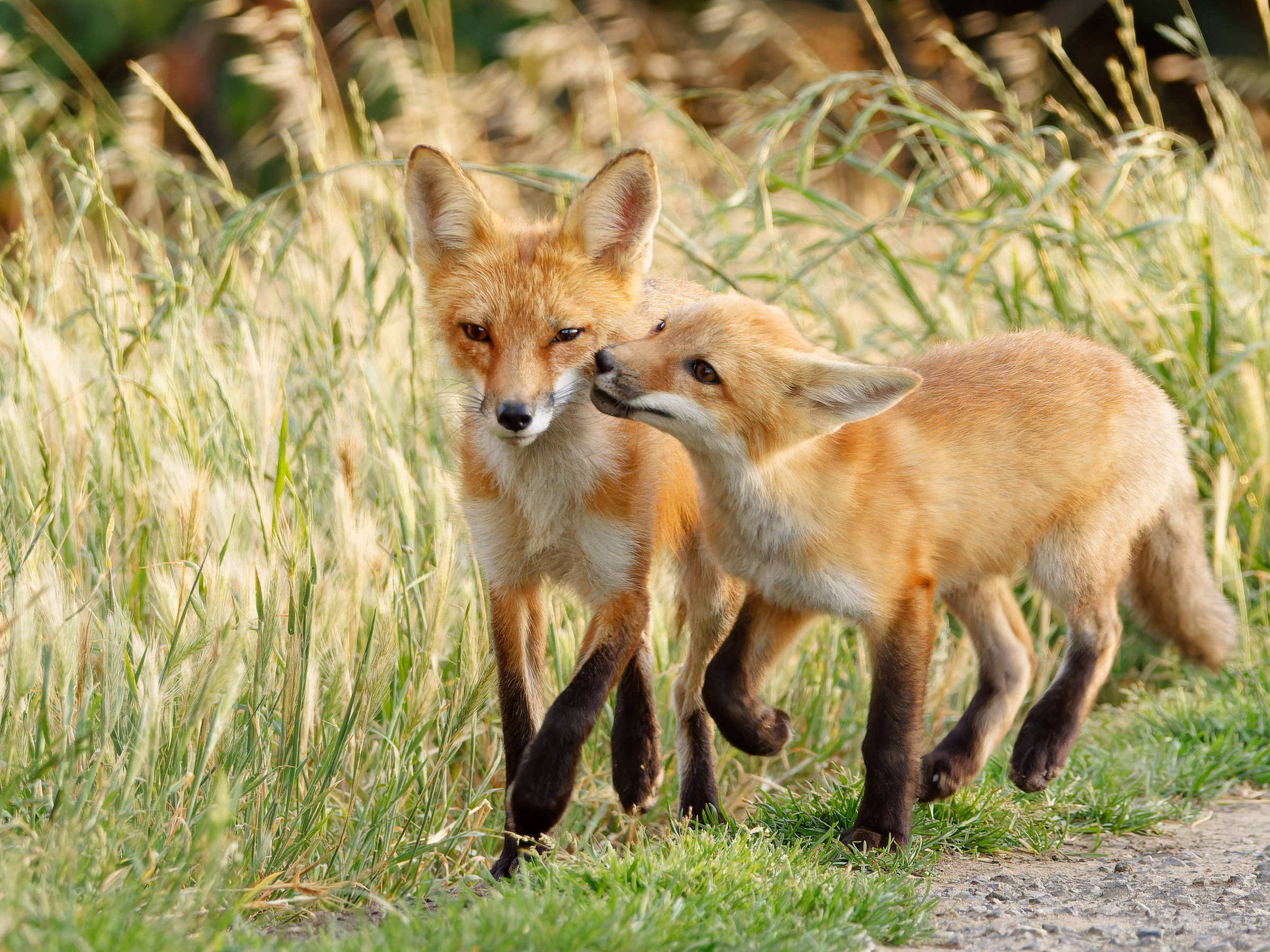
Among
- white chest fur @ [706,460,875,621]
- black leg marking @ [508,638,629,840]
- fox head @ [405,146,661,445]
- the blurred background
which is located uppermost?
the blurred background

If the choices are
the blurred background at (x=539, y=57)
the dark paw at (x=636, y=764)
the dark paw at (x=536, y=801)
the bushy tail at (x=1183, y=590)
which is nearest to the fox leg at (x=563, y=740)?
the dark paw at (x=536, y=801)

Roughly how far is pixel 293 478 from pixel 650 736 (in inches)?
60.4

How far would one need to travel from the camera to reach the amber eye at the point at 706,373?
126 inches

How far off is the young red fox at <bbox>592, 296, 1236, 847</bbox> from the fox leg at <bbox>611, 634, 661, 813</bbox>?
21 centimetres

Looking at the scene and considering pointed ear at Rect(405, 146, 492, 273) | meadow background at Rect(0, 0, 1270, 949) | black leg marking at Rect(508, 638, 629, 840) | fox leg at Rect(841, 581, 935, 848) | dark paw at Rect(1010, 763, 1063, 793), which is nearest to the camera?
meadow background at Rect(0, 0, 1270, 949)

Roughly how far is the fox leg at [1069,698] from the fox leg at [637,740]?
3.46 feet

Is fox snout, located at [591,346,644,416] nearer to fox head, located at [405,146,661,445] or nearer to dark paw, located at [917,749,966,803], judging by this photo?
fox head, located at [405,146,661,445]

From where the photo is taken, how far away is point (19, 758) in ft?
8.89

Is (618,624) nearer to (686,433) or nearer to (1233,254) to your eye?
(686,433)

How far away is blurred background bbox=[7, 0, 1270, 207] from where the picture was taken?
293 inches

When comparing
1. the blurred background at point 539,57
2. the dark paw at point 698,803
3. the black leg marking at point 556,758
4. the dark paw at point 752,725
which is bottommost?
the dark paw at point 698,803

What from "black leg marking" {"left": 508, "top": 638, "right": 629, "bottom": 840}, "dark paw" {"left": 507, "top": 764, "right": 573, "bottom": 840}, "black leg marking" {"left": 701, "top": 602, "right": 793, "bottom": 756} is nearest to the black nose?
"black leg marking" {"left": 508, "top": 638, "right": 629, "bottom": 840}

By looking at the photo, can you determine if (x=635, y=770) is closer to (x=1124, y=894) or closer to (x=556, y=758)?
(x=556, y=758)

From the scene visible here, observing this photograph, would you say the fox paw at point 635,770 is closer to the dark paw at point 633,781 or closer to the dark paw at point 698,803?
the dark paw at point 633,781
